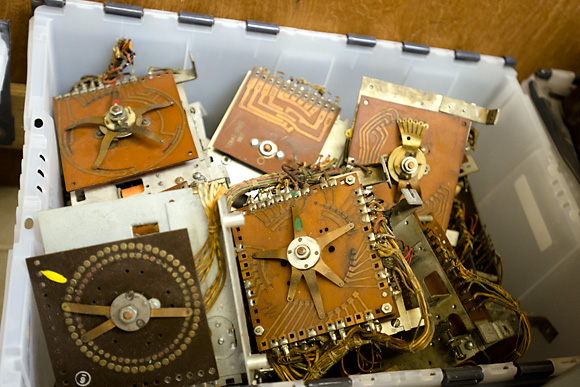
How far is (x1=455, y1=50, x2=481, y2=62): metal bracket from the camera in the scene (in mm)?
1662

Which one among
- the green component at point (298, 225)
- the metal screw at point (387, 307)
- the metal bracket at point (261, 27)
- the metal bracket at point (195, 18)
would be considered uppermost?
the metal bracket at point (261, 27)

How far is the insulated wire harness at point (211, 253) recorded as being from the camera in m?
1.04

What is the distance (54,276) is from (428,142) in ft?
3.50

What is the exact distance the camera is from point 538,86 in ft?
5.81

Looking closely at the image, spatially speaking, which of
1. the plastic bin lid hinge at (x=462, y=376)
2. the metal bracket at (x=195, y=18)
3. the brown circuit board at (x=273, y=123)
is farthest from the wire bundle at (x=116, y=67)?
the plastic bin lid hinge at (x=462, y=376)

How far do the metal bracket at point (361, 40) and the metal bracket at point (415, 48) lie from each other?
4.2 inches

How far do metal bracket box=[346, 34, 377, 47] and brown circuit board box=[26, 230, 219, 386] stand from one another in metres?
0.95

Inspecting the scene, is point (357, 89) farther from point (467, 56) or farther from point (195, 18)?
point (195, 18)

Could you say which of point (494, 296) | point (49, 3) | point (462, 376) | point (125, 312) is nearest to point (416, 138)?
point (494, 296)

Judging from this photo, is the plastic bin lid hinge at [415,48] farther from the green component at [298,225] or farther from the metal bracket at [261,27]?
the green component at [298,225]

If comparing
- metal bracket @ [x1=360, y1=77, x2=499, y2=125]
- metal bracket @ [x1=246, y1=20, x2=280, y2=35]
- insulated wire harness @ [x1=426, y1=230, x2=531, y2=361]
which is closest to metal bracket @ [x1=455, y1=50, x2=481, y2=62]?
metal bracket @ [x1=360, y1=77, x2=499, y2=125]

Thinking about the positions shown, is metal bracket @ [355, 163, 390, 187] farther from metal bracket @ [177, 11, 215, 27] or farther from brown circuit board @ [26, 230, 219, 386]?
metal bracket @ [177, 11, 215, 27]

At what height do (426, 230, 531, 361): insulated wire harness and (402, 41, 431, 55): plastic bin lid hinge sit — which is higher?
(402, 41, 431, 55): plastic bin lid hinge

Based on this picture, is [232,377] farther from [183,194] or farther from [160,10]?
[160,10]
